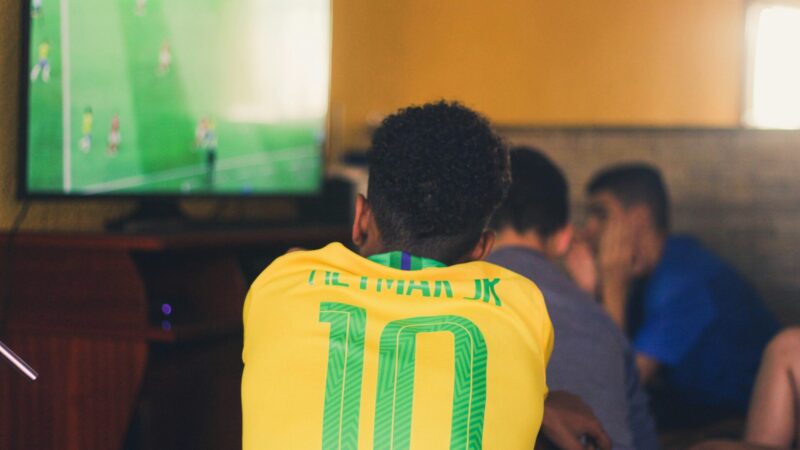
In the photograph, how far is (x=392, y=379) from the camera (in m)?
1.13

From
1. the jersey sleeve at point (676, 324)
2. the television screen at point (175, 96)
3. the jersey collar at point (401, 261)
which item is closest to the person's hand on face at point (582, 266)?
the jersey sleeve at point (676, 324)

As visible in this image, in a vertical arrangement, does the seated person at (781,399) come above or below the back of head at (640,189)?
below

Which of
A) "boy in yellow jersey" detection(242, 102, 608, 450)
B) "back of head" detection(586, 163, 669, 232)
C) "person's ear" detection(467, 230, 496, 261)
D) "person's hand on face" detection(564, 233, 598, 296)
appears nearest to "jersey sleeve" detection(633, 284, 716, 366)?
"person's hand on face" detection(564, 233, 598, 296)

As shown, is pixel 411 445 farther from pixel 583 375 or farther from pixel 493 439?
pixel 583 375

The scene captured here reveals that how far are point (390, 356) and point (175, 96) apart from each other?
181cm

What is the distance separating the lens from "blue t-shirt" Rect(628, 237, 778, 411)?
2.97 m

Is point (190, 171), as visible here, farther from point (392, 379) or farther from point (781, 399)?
point (392, 379)

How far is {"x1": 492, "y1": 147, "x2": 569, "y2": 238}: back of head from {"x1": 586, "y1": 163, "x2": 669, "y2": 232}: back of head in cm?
144

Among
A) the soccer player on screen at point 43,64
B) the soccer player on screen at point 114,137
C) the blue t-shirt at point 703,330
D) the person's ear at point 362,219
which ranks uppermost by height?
the soccer player on screen at point 43,64

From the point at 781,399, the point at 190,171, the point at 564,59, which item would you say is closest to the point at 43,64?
the point at 190,171

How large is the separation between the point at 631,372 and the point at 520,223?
1.24 feet

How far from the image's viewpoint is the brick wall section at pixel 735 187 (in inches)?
155

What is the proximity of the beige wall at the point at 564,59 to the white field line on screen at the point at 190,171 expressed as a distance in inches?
39.5

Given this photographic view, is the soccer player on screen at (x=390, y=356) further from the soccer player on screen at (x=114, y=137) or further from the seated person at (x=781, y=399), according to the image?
the soccer player on screen at (x=114, y=137)
